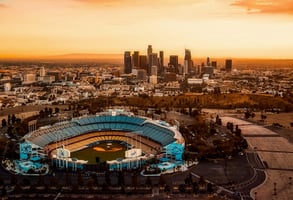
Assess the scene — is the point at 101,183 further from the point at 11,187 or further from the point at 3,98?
the point at 3,98

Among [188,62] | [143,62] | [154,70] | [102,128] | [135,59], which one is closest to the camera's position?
[102,128]

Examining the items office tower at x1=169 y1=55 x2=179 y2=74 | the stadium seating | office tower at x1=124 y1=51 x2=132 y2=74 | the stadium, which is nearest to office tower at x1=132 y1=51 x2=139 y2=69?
office tower at x1=124 y1=51 x2=132 y2=74

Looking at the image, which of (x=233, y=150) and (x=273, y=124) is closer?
(x=233, y=150)

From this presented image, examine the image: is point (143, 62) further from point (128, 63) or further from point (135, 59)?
point (128, 63)

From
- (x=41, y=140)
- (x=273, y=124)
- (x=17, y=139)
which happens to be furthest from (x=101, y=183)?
(x=273, y=124)

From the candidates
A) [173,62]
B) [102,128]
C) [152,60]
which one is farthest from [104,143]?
[173,62]

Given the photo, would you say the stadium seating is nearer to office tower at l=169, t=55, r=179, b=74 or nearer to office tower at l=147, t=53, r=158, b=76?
office tower at l=147, t=53, r=158, b=76

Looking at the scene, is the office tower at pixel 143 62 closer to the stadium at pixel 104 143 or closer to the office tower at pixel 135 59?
the office tower at pixel 135 59

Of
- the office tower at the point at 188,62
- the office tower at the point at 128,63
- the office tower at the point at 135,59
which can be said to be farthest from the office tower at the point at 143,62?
the office tower at the point at 188,62
